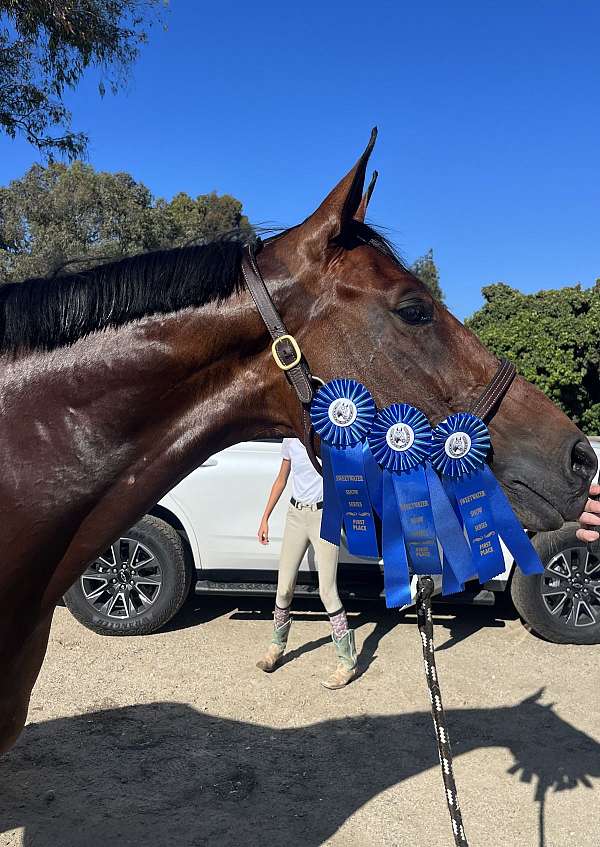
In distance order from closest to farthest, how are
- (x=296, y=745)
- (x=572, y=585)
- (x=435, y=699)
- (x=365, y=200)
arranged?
(x=435, y=699) → (x=365, y=200) → (x=296, y=745) → (x=572, y=585)

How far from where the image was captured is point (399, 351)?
1.66 metres

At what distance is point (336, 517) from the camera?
1990 millimetres

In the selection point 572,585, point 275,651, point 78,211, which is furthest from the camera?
point 78,211

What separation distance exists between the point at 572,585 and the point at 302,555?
7.01 ft

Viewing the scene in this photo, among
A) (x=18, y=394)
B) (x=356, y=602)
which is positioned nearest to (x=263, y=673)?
(x=356, y=602)

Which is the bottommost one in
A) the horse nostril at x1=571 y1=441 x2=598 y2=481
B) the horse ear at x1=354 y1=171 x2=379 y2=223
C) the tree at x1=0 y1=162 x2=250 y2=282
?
the horse nostril at x1=571 y1=441 x2=598 y2=481

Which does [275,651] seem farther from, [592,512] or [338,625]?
[592,512]

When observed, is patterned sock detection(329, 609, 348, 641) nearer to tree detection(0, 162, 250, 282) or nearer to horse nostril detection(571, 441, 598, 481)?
horse nostril detection(571, 441, 598, 481)

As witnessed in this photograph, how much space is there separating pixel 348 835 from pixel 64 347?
98.4 inches

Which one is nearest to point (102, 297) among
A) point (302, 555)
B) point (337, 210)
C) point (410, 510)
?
point (337, 210)

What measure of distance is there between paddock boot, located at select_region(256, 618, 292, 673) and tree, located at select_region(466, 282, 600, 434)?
8019mm

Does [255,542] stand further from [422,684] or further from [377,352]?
[377,352]

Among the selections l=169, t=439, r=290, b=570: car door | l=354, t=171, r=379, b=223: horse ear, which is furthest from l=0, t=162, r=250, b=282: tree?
l=354, t=171, r=379, b=223: horse ear

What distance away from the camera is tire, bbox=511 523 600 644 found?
4.72 metres
